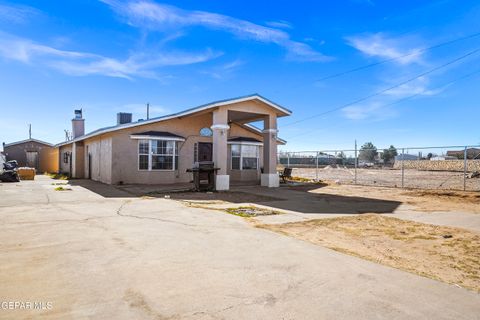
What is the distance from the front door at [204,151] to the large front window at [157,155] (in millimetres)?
1608

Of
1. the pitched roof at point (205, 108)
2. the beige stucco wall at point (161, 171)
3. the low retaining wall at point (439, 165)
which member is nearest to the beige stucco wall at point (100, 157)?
the beige stucco wall at point (161, 171)

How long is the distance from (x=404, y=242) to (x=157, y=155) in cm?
1442

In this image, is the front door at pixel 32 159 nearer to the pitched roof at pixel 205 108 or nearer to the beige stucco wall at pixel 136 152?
the beige stucco wall at pixel 136 152

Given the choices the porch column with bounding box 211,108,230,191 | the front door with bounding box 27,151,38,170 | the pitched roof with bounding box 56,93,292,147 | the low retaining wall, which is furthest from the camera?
the front door with bounding box 27,151,38,170

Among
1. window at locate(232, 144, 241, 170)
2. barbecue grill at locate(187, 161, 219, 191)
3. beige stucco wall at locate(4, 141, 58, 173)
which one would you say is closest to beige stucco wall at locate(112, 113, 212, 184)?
window at locate(232, 144, 241, 170)

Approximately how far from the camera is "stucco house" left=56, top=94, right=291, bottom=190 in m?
15.9

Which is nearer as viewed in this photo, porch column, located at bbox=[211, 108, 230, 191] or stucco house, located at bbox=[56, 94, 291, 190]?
porch column, located at bbox=[211, 108, 230, 191]

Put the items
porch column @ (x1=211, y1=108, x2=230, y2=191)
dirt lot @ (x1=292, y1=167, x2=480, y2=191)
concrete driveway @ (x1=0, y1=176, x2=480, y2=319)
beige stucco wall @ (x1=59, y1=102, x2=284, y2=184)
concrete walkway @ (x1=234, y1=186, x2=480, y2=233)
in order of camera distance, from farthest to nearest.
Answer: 1. dirt lot @ (x1=292, y1=167, x2=480, y2=191)
2. beige stucco wall @ (x1=59, y1=102, x2=284, y2=184)
3. porch column @ (x1=211, y1=108, x2=230, y2=191)
4. concrete walkway @ (x1=234, y1=186, x2=480, y2=233)
5. concrete driveway @ (x1=0, y1=176, x2=480, y2=319)

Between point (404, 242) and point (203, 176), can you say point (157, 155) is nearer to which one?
point (203, 176)

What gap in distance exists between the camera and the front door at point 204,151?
1958 cm

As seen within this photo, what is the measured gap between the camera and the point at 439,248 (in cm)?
550

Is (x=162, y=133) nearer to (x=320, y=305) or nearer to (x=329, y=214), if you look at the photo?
(x=329, y=214)

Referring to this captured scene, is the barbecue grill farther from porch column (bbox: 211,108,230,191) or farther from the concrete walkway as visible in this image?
the concrete walkway

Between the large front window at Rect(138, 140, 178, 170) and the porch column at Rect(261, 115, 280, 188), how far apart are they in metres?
5.23
